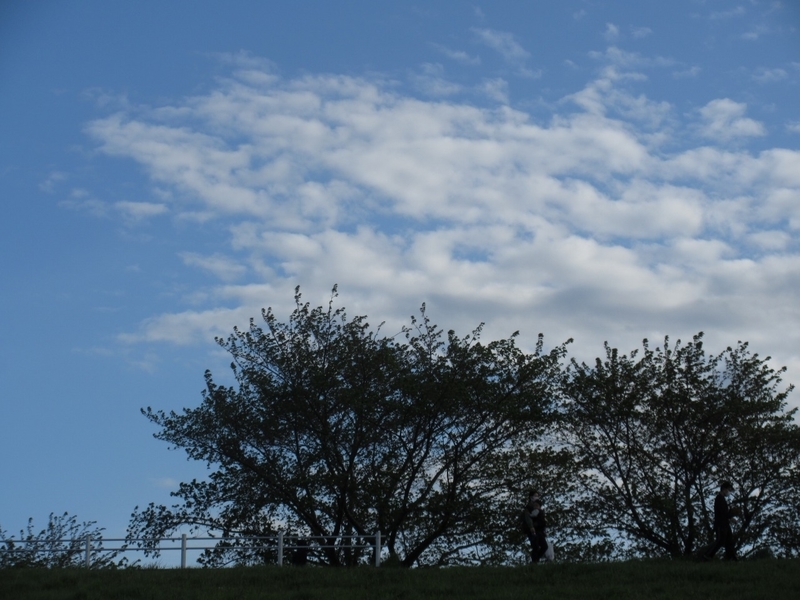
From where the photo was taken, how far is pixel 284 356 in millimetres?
37625

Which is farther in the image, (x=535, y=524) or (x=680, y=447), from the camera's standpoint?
(x=680, y=447)

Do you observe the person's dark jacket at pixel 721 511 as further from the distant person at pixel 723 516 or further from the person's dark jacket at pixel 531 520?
the person's dark jacket at pixel 531 520

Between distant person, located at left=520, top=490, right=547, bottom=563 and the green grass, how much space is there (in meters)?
0.96

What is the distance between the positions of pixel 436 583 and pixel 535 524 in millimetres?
3488

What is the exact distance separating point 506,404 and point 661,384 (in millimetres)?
8065

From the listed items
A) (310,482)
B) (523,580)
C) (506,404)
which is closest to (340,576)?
(523,580)

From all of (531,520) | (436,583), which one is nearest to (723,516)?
(531,520)

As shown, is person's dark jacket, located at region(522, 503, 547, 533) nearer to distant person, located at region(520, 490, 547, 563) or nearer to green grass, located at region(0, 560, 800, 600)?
distant person, located at region(520, 490, 547, 563)

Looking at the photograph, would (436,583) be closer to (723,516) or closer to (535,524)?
(535,524)

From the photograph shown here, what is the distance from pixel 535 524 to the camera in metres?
23.0

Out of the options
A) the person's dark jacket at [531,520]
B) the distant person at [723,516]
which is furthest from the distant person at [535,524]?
the distant person at [723,516]

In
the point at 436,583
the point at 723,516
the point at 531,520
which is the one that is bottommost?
the point at 436,583

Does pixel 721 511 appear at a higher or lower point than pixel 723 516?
higher

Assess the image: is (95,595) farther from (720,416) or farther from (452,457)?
(720,416)
